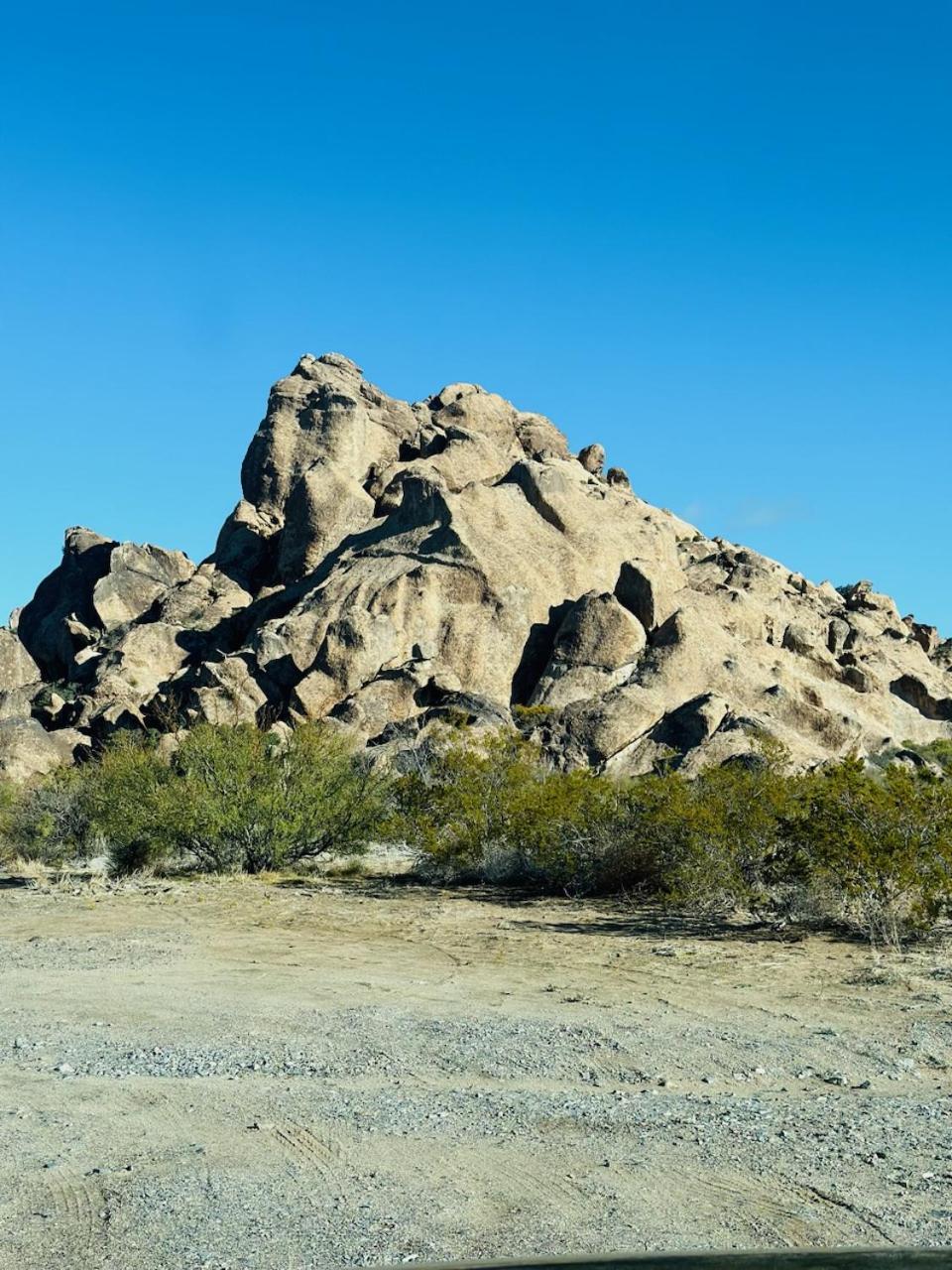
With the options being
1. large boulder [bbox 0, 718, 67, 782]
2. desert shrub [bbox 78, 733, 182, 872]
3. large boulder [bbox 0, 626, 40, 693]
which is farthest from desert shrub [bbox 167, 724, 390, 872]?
large boulder [bbox 0, 626, 40, 693]

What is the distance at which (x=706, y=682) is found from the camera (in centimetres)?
4966

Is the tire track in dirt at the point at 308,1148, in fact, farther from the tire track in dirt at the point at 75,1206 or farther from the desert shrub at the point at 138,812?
the desert shrub at the point at 138,812

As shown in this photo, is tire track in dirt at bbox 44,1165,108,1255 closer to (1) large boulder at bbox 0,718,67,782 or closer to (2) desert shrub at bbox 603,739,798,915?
(2) desert shrub at bbox 603,739,798,915

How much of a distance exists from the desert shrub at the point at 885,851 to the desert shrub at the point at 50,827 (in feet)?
67.6

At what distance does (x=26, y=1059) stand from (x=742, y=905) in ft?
38.1

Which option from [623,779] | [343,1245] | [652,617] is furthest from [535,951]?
[652,617]

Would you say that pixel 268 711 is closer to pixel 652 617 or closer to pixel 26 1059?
pixel 652 617

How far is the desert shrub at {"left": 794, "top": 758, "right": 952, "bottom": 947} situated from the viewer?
51.2 feet

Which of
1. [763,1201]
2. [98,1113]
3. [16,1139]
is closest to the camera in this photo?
[763,1201]

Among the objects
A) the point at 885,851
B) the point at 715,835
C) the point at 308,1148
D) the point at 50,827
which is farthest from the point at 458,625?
the point at 308,1148

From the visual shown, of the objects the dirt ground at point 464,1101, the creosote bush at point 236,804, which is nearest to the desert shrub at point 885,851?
the dirt ground at point 464,1101

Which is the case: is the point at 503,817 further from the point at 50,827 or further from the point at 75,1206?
the point at 75,1206

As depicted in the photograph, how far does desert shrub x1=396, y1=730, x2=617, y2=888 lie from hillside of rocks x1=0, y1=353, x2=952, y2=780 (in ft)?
45.6

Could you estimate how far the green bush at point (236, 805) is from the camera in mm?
25672
